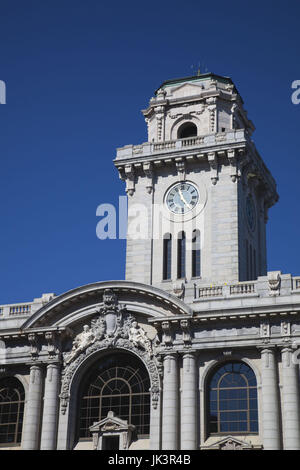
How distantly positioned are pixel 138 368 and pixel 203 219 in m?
13.5

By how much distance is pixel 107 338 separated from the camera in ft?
169

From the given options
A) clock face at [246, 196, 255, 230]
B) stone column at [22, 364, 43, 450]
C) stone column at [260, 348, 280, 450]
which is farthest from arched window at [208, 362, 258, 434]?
clock face at [246, 196, 255, 230]

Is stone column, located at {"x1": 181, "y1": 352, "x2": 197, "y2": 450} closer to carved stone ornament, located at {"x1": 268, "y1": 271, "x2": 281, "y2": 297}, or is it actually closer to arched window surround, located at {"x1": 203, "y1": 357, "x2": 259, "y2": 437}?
arched window surround, located at {"x1": 203, "y1": 357, "x2": 259, "y2": 437}

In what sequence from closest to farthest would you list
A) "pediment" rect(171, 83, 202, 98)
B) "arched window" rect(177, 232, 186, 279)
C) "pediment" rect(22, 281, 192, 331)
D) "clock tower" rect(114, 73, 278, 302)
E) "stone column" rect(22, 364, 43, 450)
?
"stone column" rect(22, 364, 43, 450)
"pediment" rect(22, 281, 192, 331)
"clock tower" rect(114, 73, 278, 302)
"arched window" rect(177, 232, 186, 279)
"pediment" rect(171, 83, 202, 98)

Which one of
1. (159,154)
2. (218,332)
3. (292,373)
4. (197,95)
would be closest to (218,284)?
(218,332)

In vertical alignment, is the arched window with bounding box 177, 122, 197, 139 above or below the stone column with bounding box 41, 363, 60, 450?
above

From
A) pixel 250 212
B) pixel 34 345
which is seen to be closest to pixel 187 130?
pixel 250 212

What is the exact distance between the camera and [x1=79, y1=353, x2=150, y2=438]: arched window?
49.7m

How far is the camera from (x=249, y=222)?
204ft

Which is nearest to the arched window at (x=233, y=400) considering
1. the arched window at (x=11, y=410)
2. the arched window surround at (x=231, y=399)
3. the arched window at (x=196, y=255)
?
the arched window surround at (x=231, y=399)

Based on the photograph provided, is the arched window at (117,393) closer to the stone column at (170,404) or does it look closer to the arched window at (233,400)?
the stone column at (170,404)

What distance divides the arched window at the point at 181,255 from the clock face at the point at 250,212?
585 centimetres

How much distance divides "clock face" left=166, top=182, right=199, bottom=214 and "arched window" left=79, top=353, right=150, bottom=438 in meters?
13.6
